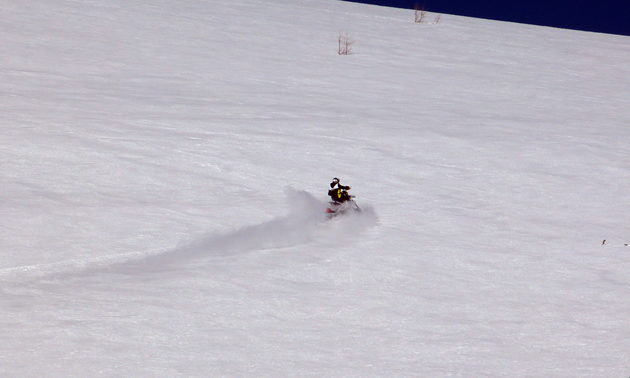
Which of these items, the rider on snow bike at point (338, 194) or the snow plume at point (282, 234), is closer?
the snow plume at point (282, 234)

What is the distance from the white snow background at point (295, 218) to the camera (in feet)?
11.2

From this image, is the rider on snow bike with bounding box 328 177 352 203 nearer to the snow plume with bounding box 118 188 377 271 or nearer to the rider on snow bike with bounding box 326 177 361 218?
the rider on snow bike with bounding box 326 177 361 218

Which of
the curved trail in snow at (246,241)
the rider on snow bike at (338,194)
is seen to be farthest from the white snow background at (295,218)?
the rider on snow bike at (338,194)

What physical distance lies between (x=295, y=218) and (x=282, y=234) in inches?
10.4

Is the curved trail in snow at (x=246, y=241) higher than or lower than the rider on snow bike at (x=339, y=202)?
lower

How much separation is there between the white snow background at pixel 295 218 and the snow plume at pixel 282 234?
0.02 metres

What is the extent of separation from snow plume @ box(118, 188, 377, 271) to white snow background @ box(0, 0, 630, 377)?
0.07ft

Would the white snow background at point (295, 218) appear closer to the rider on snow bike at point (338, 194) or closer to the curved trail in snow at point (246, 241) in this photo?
the curved trail in snow at point (246, 241)

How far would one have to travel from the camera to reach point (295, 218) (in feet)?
16.9

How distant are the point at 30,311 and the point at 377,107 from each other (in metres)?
5.91

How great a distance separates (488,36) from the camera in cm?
1481

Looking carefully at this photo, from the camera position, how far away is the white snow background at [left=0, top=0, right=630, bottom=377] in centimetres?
340

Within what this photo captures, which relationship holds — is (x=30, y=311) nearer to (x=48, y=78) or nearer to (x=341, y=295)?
(x=341, y=295)

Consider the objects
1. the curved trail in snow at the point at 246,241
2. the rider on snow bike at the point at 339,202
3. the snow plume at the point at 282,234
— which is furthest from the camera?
the rider on snow bike at the point at 339,202
